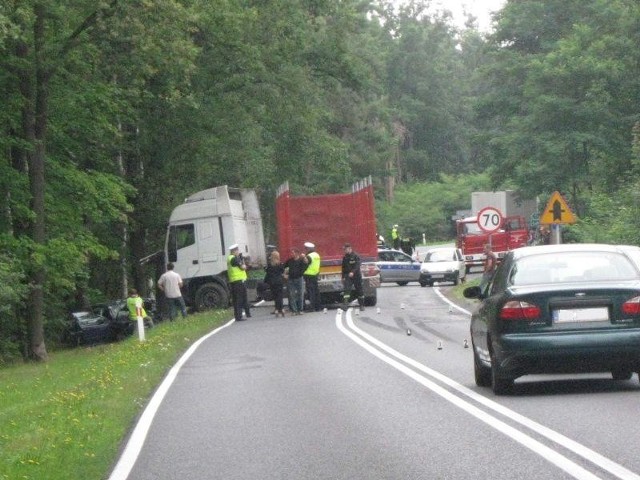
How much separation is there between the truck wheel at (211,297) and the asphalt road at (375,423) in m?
19.0

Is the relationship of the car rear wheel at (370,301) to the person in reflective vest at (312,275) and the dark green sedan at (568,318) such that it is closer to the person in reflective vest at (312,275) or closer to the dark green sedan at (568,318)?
the person in reflective vest at (312,275)

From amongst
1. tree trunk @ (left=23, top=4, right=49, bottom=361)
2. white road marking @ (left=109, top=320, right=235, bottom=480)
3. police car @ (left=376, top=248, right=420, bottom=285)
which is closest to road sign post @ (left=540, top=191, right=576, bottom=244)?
tree trunk @ (left=23, top=4, right=49, bottom=361)

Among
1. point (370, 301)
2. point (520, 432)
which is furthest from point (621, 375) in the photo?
point (370, 301)

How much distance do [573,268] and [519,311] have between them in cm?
80

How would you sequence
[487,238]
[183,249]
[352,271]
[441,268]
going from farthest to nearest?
[487,238]
[441,268]
[183,249]
[352,271]

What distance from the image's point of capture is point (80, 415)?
1422 centimetres

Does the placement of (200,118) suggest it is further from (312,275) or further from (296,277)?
(312,275)

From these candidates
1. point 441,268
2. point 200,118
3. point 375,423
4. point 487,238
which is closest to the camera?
point 375,423

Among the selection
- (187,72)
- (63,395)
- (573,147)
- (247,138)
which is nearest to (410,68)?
(573,147)

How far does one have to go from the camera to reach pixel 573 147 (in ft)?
193

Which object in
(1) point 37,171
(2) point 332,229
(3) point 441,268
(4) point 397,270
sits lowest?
(3) point 441,268

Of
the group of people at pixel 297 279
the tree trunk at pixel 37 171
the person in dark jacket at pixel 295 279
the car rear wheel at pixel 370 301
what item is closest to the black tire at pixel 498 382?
the group of people at pixel 297 279

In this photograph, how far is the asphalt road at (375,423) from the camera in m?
9.86

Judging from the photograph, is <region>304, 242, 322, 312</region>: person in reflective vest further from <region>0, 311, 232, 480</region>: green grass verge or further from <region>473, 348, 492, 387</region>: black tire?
<region>473, 348, 492, 387</region>: black tire
